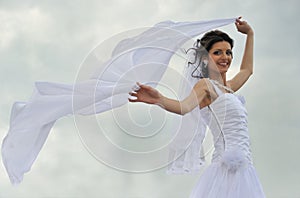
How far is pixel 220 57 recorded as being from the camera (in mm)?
4359

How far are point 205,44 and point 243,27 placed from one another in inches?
21.5

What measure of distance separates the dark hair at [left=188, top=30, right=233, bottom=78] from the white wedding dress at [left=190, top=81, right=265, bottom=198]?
0.19 metres

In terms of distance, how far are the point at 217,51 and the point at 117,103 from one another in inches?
39.7

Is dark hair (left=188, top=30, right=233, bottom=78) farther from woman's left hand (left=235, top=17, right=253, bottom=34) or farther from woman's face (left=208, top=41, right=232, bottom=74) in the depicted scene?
woman's left hand (left=235, top=17, right=253, bottom=34)

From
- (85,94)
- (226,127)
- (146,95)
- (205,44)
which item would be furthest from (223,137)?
(85,94)

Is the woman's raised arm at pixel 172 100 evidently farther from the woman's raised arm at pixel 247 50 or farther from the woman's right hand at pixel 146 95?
the woman's raised arm at pixel 247 50

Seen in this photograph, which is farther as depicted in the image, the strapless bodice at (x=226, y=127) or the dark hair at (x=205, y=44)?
the dark hair at (x=205, y=44)

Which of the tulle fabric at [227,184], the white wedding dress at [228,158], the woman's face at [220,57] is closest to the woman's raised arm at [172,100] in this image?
the white wedding dress at [228,158]

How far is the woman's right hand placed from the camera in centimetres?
341

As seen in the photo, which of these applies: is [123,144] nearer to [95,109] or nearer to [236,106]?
[95,109]

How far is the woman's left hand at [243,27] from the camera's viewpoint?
4801mm

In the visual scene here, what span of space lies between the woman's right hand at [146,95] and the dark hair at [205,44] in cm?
85

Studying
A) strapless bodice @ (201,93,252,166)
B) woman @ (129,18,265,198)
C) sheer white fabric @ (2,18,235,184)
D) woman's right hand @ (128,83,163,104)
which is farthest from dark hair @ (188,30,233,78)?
woman's right hand @ (128,83,163,104)

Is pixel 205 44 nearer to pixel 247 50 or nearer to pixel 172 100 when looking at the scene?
pixel 247 50
